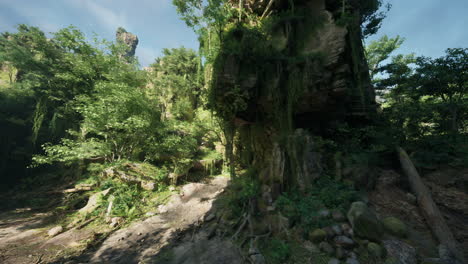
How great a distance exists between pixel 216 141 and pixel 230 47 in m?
11.8

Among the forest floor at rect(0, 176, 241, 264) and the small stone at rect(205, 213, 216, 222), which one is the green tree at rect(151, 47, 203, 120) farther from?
the small stone at rect(205, 213, 216, 222)

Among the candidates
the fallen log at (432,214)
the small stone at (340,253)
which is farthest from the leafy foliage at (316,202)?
the fallen log at (432,214)

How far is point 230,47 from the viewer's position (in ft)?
21.8

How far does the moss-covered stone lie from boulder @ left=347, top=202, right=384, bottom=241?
398 mm

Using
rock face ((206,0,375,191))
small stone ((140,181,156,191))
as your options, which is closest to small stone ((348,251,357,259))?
rock face ((206,0,375,191))

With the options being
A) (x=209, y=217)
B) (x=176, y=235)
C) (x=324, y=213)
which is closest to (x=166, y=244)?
(x=176, y=235)

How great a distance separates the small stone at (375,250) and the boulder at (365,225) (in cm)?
23

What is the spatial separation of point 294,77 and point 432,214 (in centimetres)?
635

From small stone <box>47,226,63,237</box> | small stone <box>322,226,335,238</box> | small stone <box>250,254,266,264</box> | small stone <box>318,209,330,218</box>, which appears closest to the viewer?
small stone <box>250,254,266,264</box>

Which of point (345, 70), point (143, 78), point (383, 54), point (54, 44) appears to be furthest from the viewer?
point (383, 54)

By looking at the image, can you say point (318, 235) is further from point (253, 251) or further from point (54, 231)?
point (54, 231)

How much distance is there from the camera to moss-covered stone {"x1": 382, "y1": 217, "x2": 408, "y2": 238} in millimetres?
3998

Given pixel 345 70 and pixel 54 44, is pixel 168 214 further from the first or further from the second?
pixel 54 44

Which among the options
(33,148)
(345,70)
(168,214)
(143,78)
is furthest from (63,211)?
(345,70)
